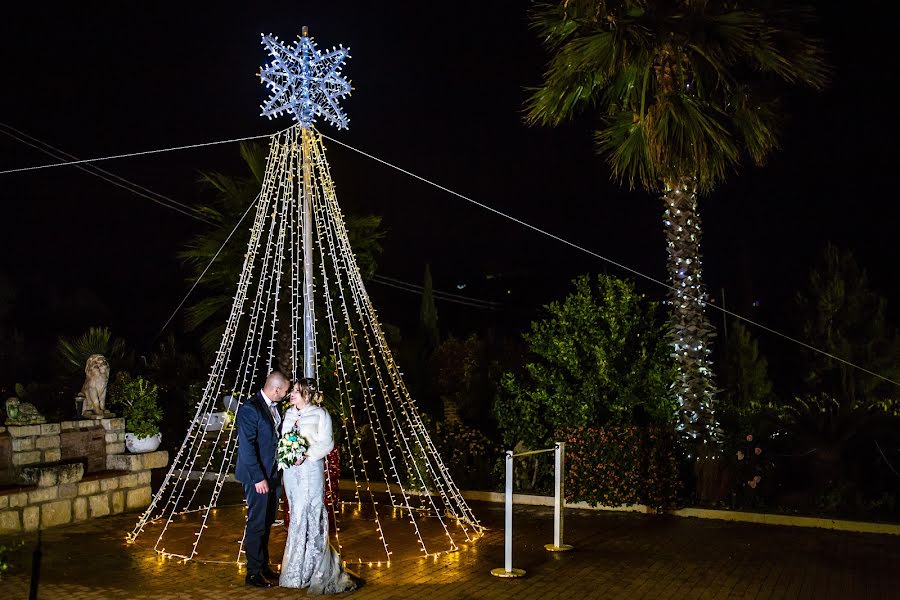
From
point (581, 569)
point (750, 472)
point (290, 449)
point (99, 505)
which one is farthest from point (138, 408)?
point (750, 472)

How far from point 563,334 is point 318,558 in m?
6.84

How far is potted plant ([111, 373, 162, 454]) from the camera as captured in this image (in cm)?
1288

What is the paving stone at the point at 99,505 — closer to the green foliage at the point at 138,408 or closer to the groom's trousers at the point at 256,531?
the green foliage at the point at 138,408

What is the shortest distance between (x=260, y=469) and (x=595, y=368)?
6637mm

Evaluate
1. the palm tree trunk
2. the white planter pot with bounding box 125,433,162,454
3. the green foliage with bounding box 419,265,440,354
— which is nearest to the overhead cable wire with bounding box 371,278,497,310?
the green foliage with bounding box 419,265,440,354

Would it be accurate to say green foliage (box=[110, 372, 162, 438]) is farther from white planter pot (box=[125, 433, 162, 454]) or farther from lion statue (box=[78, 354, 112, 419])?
lion statue (box=[78, 354, 112, 419])

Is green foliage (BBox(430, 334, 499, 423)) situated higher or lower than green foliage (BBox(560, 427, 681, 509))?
higher

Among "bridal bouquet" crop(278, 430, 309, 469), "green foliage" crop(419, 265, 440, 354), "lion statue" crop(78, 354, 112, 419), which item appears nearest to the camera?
"bridal bouquet" crop(278, 430, 309, 469)

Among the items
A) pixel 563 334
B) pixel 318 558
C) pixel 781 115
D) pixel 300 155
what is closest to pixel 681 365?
pixel 563 334

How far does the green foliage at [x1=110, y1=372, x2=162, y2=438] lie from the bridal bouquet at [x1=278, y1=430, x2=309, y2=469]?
5.56 metres

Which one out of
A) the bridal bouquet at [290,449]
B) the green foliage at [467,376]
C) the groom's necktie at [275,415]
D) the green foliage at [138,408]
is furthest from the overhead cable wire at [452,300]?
the bridal bouquet at [290,449]

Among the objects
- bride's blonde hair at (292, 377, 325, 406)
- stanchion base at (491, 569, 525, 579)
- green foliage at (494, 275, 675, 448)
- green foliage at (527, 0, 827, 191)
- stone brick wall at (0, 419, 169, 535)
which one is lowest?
stanchion base at (491, 569, 525, 579)

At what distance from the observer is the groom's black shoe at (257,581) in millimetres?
8258

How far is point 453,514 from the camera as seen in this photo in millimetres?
11398
